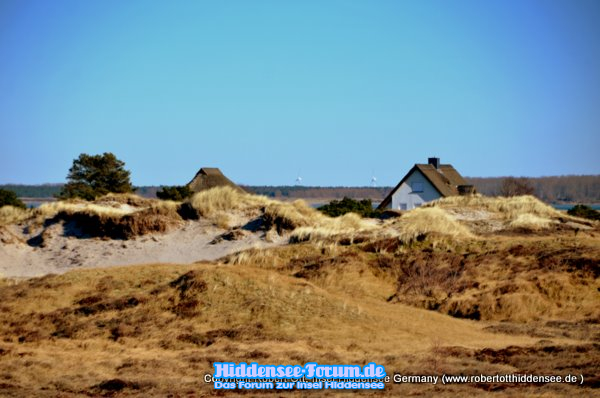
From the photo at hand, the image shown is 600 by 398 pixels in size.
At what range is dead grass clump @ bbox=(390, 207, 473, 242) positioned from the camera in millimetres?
35281

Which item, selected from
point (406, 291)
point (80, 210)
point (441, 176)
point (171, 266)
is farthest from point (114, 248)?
point (441, 176)

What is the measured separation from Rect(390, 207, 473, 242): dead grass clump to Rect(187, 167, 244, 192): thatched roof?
23358mm

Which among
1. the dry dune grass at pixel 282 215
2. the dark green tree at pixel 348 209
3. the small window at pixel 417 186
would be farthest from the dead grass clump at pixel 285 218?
the small window at pixel 417 186

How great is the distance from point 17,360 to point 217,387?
5.10 metres

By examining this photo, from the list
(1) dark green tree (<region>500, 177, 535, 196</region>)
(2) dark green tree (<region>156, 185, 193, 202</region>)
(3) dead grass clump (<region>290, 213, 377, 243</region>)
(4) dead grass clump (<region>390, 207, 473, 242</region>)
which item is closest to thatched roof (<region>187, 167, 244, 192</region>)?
(2) dark green tree (<region>156, 185, 193, 202</region>)

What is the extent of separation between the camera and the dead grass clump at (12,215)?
41.2m

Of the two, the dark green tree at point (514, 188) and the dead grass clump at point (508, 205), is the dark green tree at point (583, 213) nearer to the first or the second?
the dead grass clump at point (508, 205)

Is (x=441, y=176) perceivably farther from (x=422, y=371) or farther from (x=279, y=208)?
(x=422, y=371)

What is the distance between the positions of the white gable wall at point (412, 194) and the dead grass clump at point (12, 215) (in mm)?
30325

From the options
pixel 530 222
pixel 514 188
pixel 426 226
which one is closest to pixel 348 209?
pixel 530 222

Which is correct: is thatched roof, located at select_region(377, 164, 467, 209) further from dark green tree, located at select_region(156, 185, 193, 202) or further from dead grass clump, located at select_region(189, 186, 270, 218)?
dead grass clump, located at select_region(189, 186, 270, 218)

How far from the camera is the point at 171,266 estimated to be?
2958 centimetres

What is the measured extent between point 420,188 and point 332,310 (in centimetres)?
4250

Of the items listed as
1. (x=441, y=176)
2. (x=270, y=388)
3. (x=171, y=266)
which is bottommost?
(x=270, y=388)
